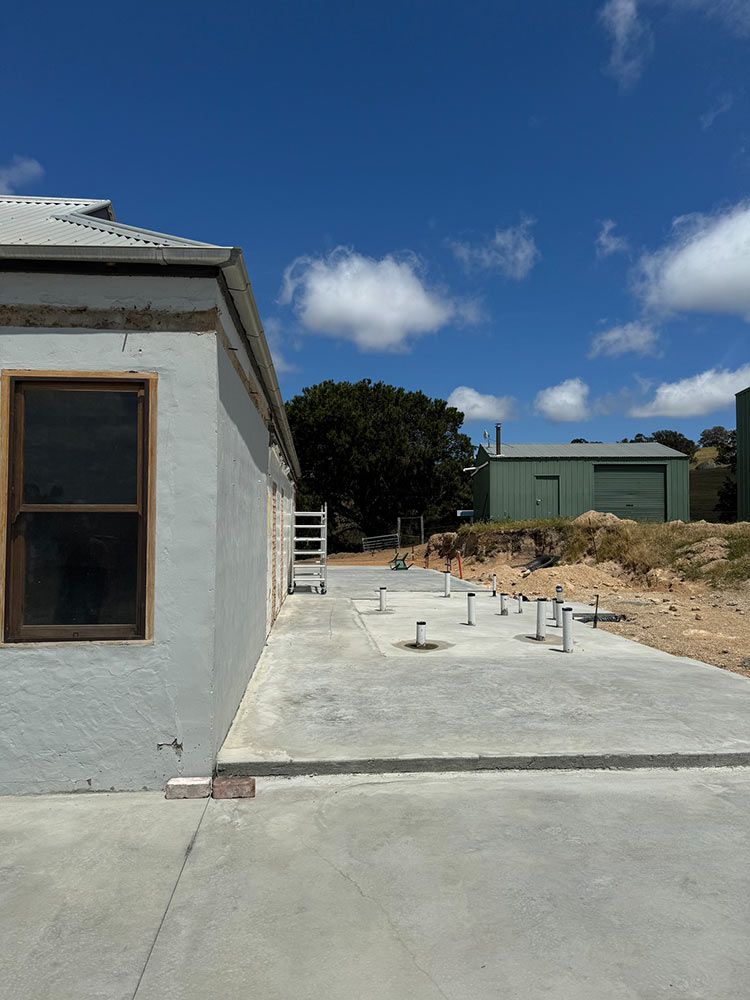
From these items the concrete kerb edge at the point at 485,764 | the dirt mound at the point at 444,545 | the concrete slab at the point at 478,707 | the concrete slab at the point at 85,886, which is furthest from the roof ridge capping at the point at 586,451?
the concrete slab at the point at 85,886

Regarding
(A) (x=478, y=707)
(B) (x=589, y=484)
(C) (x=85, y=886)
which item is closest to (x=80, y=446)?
(C) (x=85, y=886)

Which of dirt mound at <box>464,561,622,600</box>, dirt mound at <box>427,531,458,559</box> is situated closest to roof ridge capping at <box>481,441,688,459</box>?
dirt mound at <box>427,531,458,559</box>

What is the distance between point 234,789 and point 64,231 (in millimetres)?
4313

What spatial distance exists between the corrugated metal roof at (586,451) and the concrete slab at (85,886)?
32.3 m

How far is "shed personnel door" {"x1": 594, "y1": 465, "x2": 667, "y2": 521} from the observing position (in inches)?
1341

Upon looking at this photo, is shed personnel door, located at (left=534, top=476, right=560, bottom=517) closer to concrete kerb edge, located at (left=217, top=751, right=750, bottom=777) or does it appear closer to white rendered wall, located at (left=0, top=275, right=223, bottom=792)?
concrete kerb edge, located at (left=217, top=751, right=750, bottom=777)

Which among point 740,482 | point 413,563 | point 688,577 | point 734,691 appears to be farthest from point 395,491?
point 734,691

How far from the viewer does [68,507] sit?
14.1 feet

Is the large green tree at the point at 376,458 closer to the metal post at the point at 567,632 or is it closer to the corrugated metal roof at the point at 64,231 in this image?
the metal post at the point at 567,632

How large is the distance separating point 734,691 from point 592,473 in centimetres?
2879

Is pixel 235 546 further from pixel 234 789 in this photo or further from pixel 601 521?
pixel 601 521

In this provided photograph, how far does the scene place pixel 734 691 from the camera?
6.70 meters

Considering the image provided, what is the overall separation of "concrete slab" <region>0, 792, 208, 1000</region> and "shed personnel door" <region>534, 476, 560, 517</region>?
32300 mm

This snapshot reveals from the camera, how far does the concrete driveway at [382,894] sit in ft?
7.91
